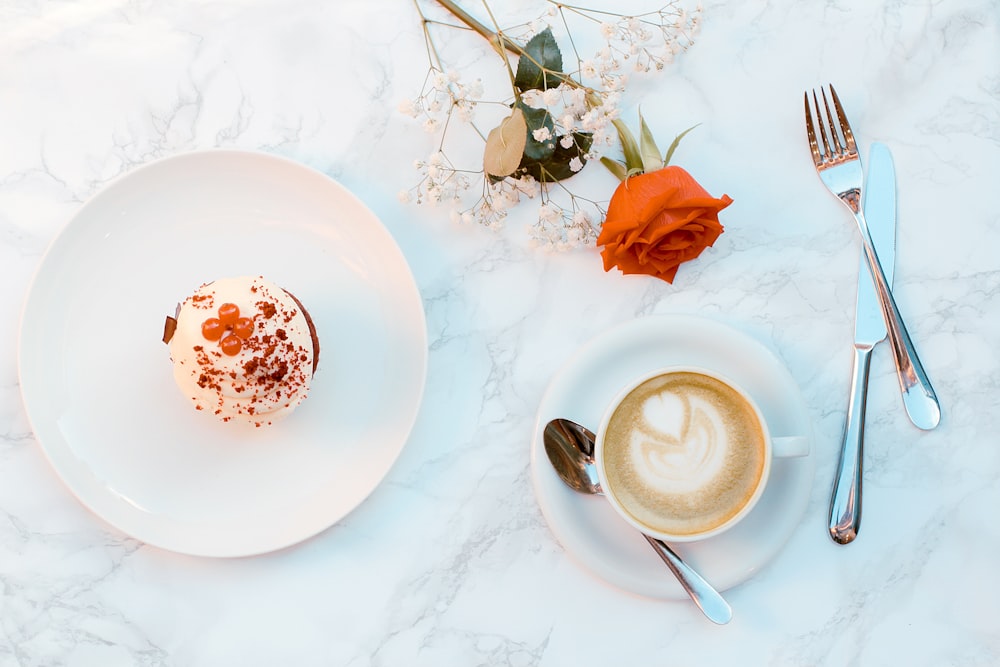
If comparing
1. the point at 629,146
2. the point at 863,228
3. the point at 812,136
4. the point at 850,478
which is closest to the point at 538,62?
the point at 629,146

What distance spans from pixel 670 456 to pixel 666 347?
182mm

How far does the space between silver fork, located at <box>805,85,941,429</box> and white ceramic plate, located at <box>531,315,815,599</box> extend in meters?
0.22

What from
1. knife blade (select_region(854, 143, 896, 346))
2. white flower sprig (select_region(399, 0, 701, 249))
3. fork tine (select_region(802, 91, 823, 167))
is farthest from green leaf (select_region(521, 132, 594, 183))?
knife blade (select_region(854, 143, 896, 346))

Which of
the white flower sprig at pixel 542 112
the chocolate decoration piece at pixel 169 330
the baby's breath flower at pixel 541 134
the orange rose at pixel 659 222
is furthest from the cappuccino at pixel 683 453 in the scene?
the chocolate decoration piece at pixel 169 330

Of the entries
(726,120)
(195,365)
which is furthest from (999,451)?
(195,365)

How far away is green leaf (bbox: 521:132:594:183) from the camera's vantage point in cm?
128

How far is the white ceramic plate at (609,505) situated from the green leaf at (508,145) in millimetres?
298

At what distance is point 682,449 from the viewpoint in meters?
1.18

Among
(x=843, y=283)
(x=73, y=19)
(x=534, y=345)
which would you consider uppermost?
(x=73, y=19)

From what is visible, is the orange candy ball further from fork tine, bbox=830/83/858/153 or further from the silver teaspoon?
fork tine, bbox=830/83/858/153

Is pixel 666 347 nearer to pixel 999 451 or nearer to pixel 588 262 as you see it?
pixel 588 262

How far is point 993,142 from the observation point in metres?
1.36

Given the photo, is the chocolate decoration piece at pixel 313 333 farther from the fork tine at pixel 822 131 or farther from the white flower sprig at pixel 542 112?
the fork tine at pixel 822 131

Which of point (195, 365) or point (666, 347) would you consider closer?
point (195, 365)
